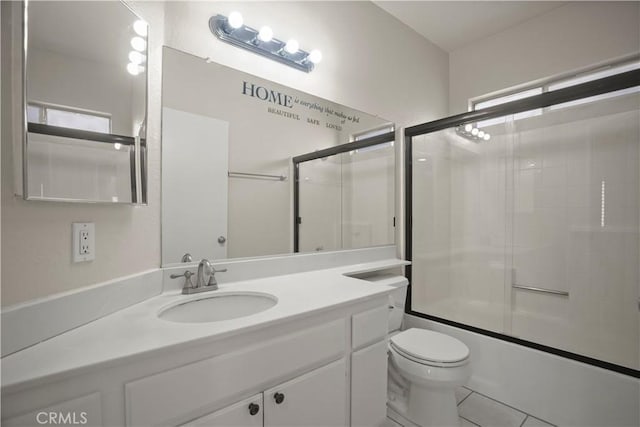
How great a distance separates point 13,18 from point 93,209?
0.50 metres

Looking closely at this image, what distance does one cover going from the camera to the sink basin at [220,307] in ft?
3.56

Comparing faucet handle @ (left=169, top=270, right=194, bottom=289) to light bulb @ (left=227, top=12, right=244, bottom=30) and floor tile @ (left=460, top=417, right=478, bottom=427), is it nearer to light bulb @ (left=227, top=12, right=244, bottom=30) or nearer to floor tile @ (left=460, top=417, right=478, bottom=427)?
light bulb @ (left=227, top=12, right=244, bottom=30)

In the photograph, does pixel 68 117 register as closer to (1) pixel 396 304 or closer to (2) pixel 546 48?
(1) pixel 396 304

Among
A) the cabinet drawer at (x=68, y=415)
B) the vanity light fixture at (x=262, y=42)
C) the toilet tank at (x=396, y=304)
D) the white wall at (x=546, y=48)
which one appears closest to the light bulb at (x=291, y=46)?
the vanity light fixture at (x=262, y=42)

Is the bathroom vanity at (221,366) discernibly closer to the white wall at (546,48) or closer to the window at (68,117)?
the window at (68,117)

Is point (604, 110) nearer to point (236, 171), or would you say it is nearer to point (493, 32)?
point (493, 32)

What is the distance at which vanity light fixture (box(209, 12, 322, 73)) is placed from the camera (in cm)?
136

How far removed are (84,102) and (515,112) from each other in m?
2.25

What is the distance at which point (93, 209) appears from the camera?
2.89 feet

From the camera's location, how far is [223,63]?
1403 mm

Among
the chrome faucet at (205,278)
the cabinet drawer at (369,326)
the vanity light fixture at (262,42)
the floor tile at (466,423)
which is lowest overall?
the floor tile at (466,423)

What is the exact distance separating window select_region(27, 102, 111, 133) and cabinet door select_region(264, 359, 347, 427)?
100cm

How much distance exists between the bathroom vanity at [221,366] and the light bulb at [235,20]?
4.11ft

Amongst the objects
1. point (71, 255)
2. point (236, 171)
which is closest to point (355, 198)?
point (236, 171)
